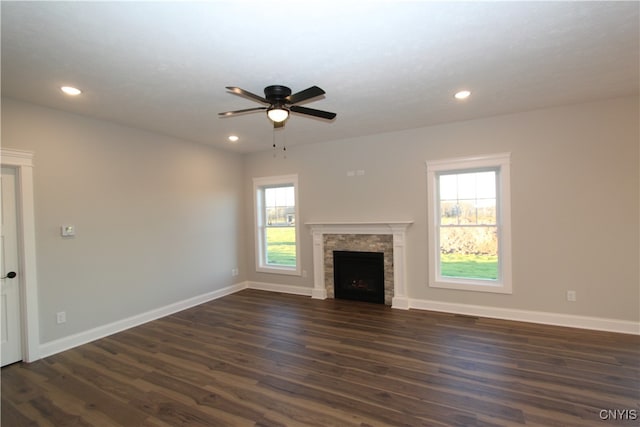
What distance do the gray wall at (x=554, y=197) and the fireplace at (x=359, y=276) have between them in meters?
0.53

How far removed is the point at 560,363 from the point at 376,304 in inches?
96.8

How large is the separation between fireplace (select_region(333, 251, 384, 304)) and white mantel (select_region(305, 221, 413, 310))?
25cm

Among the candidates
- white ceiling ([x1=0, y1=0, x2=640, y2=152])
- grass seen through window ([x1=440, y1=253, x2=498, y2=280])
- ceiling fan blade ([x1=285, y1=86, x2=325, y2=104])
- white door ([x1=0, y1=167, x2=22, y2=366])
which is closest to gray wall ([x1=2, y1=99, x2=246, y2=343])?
white door ([x1=0, y1=167, x2=22, y2=366])

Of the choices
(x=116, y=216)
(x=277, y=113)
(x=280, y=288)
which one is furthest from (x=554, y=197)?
(x=116, y=216)

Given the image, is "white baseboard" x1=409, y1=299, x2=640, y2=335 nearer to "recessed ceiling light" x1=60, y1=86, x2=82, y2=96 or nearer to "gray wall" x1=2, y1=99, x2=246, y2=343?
"gray wall" x1=2, y1=99, x2=246, y2=343

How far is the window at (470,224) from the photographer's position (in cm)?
415

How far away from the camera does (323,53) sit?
2396mm

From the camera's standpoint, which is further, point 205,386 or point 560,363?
point 560,363

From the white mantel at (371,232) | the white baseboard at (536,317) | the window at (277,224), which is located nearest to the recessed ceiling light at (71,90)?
the window at (277,224)

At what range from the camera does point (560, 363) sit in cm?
290

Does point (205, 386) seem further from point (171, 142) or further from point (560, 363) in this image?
point (171, 142)

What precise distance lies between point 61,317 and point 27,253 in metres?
0.83

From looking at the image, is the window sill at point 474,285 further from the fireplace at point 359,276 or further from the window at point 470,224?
the fireplace at point 359,276

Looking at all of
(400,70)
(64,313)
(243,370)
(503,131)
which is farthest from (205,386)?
(503,131)
